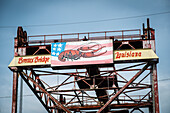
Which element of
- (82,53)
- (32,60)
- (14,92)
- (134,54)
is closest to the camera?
(134,54)

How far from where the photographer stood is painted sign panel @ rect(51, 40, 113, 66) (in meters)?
32.2

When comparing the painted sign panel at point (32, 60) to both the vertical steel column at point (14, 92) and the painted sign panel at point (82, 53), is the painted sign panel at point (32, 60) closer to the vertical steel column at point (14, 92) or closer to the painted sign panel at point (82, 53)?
the painted sign panel at point (82, 53)

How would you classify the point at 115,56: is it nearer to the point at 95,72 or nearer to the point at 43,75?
the point at 95,72

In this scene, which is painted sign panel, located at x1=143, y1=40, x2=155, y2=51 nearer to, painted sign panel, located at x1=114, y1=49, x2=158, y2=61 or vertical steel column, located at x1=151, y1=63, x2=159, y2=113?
painted sign panel, located at x1=114, y1=49, x2=158, y2=61

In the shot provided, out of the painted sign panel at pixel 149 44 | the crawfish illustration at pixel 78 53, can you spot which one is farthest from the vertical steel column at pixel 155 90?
the crawfish illustration at pixel 78 53

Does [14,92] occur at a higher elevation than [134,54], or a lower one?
lower

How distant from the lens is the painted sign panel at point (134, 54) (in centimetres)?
3169

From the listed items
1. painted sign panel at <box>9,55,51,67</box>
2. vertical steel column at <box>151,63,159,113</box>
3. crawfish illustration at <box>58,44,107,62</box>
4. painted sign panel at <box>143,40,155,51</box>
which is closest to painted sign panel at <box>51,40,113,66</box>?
crawfish illustration at <box>58,44,107,62</box>

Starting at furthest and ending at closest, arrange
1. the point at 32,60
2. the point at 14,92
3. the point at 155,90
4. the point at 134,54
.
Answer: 1. the point at 32,60
2. the point at 14,92
3. the point at 134,54
4. the point at 155,90

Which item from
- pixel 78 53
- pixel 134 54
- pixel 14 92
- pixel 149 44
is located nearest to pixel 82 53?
pixel 78 53

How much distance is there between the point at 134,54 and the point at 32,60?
30.5ft

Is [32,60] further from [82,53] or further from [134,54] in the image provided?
[134,54]

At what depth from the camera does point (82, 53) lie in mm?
32469

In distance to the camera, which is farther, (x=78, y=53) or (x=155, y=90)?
(x=78, y=53)
